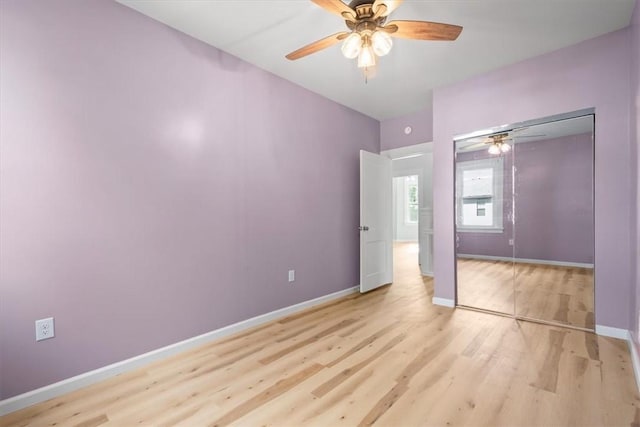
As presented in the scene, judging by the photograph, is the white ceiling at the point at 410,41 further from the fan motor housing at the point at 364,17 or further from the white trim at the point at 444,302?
the white trim at the point at 444,302

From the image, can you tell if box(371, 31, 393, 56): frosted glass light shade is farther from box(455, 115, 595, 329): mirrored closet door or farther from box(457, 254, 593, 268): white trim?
box(457, 254, 593, 268): white trim

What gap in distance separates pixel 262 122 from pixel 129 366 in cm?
247

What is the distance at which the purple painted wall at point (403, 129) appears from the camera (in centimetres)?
437

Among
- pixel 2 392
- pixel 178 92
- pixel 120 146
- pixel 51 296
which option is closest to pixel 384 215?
pixel 178 92

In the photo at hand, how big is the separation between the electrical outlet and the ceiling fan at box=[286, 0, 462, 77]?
99.8 inches

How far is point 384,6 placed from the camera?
1.76 metres

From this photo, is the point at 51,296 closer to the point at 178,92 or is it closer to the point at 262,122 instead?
the point at 178,92

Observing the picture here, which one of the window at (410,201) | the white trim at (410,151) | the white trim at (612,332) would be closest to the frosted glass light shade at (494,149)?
the white trim at (410,151)

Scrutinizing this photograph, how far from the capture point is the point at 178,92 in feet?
8.25

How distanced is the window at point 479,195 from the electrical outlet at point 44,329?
3.84 metres

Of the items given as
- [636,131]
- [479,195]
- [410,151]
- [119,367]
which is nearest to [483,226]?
[479,195]

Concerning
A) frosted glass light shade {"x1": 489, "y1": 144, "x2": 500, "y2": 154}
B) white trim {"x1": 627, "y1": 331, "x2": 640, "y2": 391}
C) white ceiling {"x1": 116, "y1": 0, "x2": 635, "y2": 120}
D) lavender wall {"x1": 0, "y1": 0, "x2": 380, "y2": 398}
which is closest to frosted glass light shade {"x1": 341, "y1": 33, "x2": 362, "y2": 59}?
white ceiling {"x1": 116, "y1": 0, "x2": 635, "y2": 120}

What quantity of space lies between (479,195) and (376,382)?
2529 mm

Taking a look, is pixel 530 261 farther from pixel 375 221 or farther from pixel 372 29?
pixel 372 29
